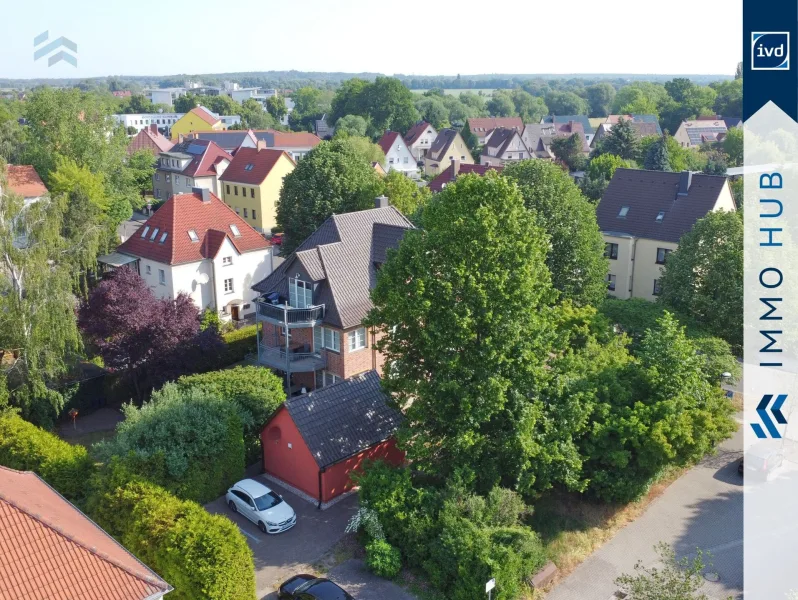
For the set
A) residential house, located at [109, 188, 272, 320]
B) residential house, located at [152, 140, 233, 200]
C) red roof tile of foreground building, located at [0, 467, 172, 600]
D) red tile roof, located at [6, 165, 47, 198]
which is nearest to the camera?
red roof tile of foreground building, located at [0, 467, 172, 600]

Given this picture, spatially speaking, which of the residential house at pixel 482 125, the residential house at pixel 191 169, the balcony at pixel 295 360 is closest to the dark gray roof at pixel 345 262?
the balcony at pixel 295 360

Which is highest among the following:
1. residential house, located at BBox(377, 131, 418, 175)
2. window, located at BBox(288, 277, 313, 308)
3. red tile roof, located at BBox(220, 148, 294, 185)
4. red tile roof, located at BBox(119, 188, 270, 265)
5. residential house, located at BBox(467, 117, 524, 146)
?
residential house, located at BBox(467, 117, 524, 146)

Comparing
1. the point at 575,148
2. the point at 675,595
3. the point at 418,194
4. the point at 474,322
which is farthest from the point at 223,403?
the point at 575,148

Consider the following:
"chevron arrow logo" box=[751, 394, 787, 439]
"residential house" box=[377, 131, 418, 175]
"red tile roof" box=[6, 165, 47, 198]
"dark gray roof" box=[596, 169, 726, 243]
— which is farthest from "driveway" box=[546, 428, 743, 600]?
"residential house" box=[377, 131, 418, 175]

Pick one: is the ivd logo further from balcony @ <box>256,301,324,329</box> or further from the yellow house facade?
the yellow house facade

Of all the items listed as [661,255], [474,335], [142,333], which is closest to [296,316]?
[142,333]

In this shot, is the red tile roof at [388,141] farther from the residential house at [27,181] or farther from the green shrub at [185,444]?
the green shrub at [185,444]

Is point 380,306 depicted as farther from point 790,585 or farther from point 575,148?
point 575,148
